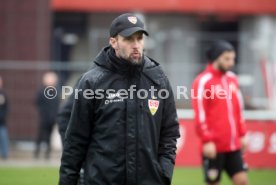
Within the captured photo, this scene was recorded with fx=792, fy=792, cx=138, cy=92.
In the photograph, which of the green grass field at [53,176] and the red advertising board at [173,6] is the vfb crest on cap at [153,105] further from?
the red advertising board at [173,6]

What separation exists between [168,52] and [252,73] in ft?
8.93

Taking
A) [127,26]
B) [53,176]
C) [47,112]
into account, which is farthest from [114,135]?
[47,112]

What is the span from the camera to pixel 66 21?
25.3 meters

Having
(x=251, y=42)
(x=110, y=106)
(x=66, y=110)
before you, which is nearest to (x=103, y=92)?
(x=110, y=106)

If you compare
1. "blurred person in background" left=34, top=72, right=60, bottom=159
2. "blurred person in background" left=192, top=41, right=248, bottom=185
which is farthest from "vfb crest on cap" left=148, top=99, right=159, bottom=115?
"blurred person in background" left=34, top=72, right=60, bottom=159

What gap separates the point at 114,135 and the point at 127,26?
81cm

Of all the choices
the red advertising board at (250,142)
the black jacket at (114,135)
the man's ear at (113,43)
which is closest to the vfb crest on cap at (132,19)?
the man's ear at (113,43)

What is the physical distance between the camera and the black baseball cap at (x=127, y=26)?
5.84 m

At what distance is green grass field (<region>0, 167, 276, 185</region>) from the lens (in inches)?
547

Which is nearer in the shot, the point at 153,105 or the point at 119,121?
the point at 119,121

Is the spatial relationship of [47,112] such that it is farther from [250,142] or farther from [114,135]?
[114,135]

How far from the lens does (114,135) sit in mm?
5859

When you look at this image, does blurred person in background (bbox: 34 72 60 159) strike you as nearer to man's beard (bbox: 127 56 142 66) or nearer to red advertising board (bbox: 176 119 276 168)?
red advertising board (bbox: 176 119 276 168)

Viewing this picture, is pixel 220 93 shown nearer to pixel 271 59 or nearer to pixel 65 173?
pixel 65 173
